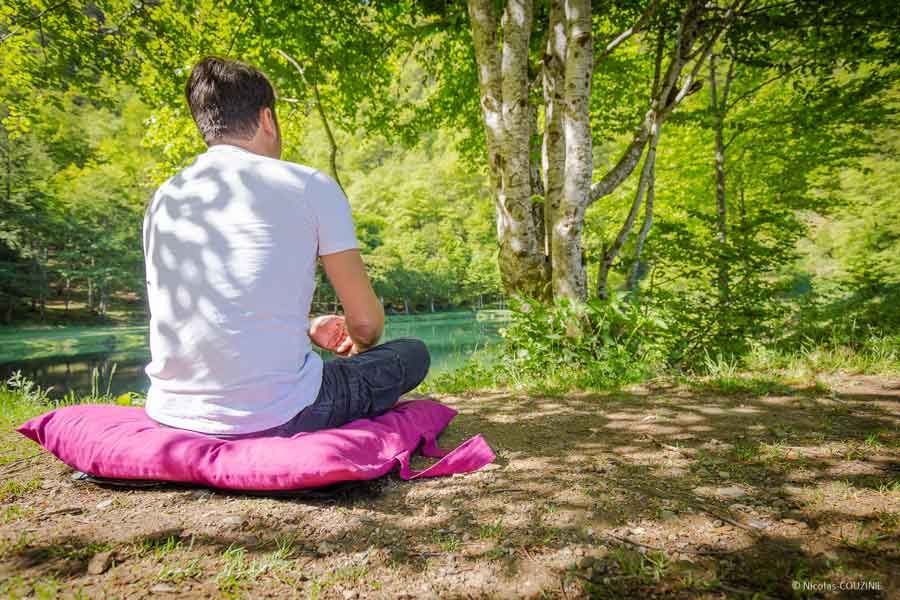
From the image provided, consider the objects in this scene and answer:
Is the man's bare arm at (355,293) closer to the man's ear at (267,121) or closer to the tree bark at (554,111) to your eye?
the man's ear at (267,121)

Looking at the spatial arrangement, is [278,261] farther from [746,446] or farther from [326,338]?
[746,446]

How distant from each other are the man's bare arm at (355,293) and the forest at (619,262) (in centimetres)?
70

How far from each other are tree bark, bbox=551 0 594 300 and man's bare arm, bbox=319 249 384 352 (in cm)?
288

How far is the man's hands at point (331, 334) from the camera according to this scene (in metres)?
2.13

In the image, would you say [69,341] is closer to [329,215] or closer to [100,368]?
[100,368]

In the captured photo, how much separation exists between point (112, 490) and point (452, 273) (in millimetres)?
35255

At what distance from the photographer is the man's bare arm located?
5.87 ft

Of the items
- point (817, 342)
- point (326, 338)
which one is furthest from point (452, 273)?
point (326, 338)

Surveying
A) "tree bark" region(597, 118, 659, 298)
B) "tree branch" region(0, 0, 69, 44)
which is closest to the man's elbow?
"tree bark" region(597, 118, 659, 298)

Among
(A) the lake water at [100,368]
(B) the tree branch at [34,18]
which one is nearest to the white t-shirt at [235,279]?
(B) the tree branch at [34,18]

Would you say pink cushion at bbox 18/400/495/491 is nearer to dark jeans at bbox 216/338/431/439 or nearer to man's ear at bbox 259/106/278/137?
dark jeans at bbox 216/338/431/439

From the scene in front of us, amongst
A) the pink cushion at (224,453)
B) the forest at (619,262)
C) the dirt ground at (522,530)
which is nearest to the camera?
the dirt ground at (522,530)

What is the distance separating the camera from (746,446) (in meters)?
2.13

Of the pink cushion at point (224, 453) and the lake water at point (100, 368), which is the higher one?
the pink cushion at point (224, 453)
